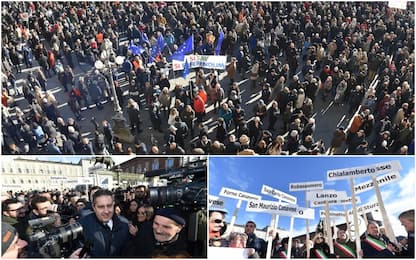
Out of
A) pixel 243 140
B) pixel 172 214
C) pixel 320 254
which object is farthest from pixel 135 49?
pixel 320 254

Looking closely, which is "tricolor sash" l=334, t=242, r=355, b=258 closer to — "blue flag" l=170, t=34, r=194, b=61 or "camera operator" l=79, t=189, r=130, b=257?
"camera operator" l=79, t=189, r=130, b=257

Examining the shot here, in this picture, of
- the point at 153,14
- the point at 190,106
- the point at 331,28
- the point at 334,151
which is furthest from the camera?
the point at 331,28

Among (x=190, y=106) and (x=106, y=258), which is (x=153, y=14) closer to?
(x=190, y=106)

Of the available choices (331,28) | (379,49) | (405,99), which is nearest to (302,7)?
(331,28)

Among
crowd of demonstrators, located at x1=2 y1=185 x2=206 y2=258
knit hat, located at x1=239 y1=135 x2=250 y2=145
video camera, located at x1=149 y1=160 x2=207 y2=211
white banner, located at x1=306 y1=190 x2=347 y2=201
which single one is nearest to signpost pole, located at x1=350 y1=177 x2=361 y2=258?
white banner, located at x1=306 y1=190 x2=347 y2=201

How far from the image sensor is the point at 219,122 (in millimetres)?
8805

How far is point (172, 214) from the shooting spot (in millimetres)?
8203

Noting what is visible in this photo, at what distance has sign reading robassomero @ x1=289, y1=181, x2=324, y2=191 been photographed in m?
8.20

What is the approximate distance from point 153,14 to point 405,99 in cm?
653

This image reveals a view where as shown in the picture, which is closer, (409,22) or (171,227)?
(171,227)

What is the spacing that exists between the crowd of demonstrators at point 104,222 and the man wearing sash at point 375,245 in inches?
134

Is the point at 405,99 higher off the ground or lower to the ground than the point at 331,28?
lower

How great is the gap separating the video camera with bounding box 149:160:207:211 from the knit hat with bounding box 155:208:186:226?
0.12m

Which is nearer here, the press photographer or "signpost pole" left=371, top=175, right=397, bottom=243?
"signpost pole" left=371, top=175, right=397, bottom=243
